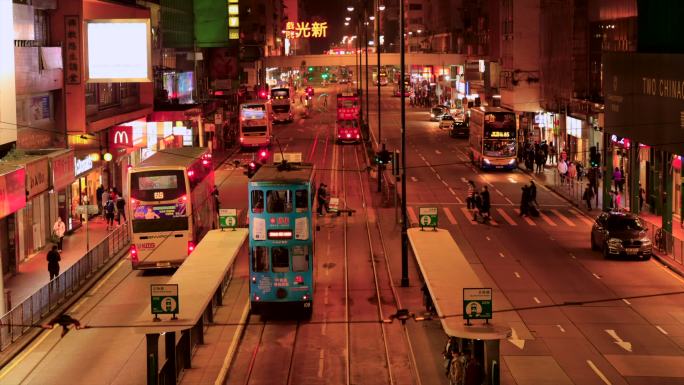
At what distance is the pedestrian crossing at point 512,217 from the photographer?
45531 mm

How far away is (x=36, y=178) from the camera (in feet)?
105

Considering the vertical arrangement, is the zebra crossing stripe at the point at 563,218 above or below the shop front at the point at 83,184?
below

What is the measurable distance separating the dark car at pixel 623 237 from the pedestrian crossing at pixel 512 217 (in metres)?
6.95

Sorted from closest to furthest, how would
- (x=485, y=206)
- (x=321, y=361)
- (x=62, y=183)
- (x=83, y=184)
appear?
(x=321, y=361) < (x=62, y=183) < (x=485, y=206) < (x=83, y=184)

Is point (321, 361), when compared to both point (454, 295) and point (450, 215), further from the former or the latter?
point (450, 215)

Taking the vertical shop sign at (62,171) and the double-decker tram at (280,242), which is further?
the vertical shop sign at (62,171)

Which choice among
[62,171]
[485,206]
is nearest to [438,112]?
[485,206]

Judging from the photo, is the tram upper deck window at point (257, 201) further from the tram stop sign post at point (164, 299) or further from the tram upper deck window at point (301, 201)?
the tram stop sign post at point (164, 299)

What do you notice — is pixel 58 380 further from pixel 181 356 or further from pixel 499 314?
pixel 499 314

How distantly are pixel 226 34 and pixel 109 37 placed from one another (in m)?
53.1

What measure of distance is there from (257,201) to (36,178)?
827cm

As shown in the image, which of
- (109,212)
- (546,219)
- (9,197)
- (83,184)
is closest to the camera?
(9,197)

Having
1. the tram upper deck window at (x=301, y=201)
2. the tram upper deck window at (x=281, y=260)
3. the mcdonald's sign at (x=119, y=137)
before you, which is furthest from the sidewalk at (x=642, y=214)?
the mcdonald's sign at (x=119, y=137)

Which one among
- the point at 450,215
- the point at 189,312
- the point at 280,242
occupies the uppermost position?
the point at 280,242
